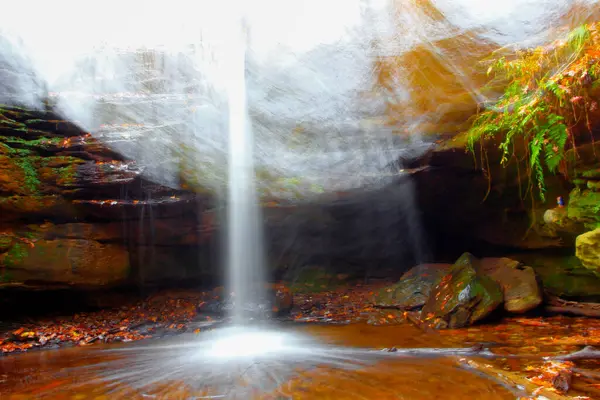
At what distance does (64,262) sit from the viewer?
7.30 meters

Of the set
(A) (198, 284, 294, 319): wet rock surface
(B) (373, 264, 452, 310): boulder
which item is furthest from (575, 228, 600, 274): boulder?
(A) (198, 284, 294, 319): wet rock surface

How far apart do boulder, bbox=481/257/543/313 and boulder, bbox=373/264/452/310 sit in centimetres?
121

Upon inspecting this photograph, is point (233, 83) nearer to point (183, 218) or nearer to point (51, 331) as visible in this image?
point (183, 218)

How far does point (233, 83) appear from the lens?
8312 mm

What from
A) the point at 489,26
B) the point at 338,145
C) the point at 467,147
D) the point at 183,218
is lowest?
the point at 183,218

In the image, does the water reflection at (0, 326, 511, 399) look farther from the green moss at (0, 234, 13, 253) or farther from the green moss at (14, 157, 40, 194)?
the green moss at (14, 157, 40, 194)

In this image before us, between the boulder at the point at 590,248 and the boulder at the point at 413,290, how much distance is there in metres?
2.74

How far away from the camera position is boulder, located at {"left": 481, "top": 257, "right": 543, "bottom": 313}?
570 cm

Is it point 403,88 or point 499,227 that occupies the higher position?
point 403,88

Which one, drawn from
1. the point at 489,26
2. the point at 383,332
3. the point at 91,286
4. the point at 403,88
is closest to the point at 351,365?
the point at 383,332

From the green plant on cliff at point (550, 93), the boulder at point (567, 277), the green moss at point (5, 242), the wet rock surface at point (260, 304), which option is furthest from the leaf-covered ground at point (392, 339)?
the green plant on cliff at point (550, 93)

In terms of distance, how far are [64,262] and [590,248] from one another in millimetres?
9512

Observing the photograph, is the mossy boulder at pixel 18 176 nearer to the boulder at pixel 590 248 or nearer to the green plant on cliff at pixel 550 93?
the green plant on cliff at pixel 550 93

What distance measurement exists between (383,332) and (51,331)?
6373mm
